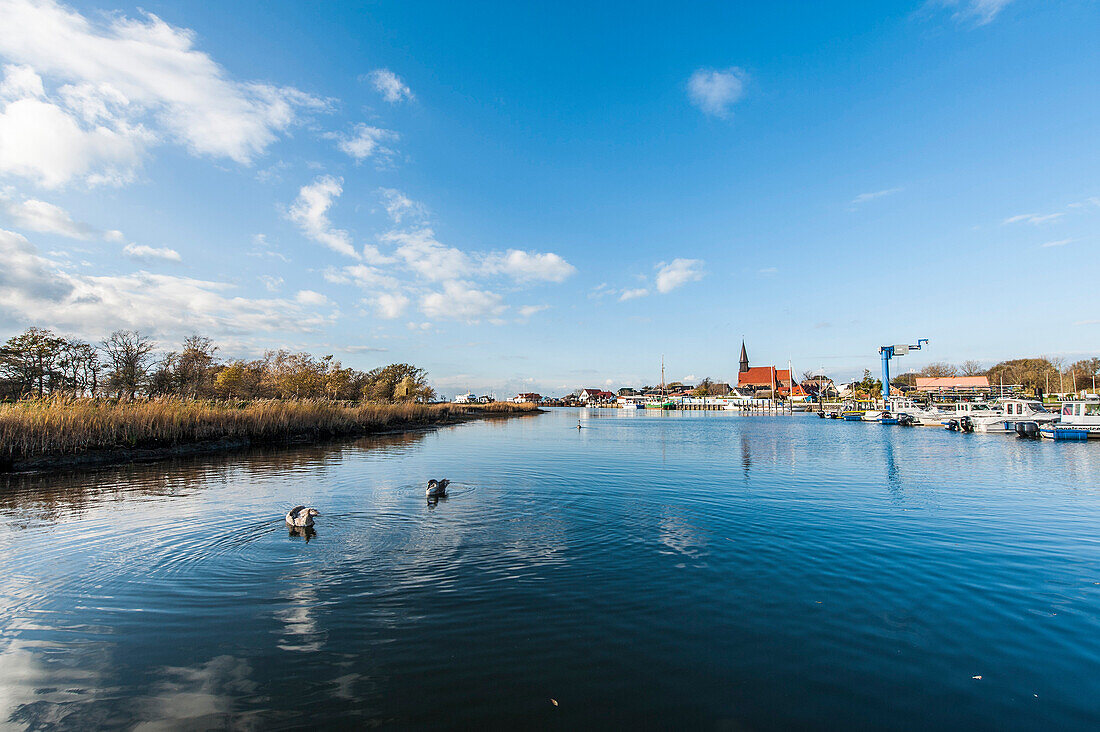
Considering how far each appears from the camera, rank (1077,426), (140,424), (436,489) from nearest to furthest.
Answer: (436,489) → (140,424) → (1077,426)

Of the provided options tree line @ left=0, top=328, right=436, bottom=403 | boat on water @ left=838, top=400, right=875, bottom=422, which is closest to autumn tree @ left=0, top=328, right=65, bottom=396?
tree line @ left=0, top=328, right=436, bottom=403

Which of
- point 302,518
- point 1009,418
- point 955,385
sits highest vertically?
point 955,385

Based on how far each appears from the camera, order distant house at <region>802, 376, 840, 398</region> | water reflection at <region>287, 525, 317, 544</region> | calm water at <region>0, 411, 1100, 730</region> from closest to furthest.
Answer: calm water at <region>0, 411, 1100, 730</region> → water reflection at <region>287, 525, 317, 544</region> → distant house at <region>802, 376, 840, 398</region>

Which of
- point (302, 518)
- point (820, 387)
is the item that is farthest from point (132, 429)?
point (820, 387)

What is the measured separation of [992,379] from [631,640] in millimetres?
167876

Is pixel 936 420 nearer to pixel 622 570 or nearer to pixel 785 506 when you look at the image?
pixel 785 506

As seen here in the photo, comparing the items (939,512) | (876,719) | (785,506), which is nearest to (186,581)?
(876,719)

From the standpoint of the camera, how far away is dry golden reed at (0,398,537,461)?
18703 millimetres

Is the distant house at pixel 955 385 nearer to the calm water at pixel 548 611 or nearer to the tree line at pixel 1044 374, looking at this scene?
the tree line at pixel 1044 374

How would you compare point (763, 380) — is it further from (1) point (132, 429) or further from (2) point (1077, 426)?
(1) point (132, 429)

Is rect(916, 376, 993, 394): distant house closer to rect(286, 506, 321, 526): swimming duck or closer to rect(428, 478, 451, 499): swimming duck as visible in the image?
rect(428, 478, 451, 499): swimming duck

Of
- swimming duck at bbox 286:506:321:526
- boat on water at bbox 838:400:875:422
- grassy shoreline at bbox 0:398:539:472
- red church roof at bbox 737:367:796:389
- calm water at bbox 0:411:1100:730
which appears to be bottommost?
boat on water at bbox 838:400:875:422

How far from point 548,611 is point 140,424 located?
2473 centimetres

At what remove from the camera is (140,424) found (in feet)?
74.0
